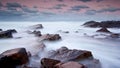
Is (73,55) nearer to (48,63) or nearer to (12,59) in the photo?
(48,63)

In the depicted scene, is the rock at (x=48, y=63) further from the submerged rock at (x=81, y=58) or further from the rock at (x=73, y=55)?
the rock at (x=73, y=55)

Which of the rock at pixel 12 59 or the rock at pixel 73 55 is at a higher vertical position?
the rock at pixel 12 59

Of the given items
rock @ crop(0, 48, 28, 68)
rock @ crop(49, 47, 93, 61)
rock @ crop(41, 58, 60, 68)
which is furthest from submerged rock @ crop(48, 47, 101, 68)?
rock @ crop(0, 48, 28, 68)

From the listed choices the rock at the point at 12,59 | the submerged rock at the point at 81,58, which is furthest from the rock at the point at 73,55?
the rock at the point at 12,59

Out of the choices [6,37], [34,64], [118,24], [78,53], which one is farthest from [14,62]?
[118,24]

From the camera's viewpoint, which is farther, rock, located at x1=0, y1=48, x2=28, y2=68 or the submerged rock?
the submerged rock

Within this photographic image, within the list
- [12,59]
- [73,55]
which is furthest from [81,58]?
[12,59]

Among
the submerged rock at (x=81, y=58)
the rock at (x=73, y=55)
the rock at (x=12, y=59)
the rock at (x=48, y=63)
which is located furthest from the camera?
the rock at (x=73, y=55)

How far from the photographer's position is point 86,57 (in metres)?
7.29

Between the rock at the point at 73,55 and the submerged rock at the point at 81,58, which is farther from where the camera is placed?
the rock at the point at 73,55

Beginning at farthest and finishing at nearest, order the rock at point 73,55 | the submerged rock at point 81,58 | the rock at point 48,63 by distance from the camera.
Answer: the rock at point 73,55
the submerged rock at point 81,58
the rock at point 48,63

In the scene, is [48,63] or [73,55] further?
[73,55]

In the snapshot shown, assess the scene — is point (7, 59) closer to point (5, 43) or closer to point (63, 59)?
point (63, 59)

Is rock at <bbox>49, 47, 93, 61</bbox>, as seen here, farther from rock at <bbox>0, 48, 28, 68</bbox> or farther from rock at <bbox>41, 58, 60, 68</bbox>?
rock at <bbox>0, 48, 28, 68</bbox>
